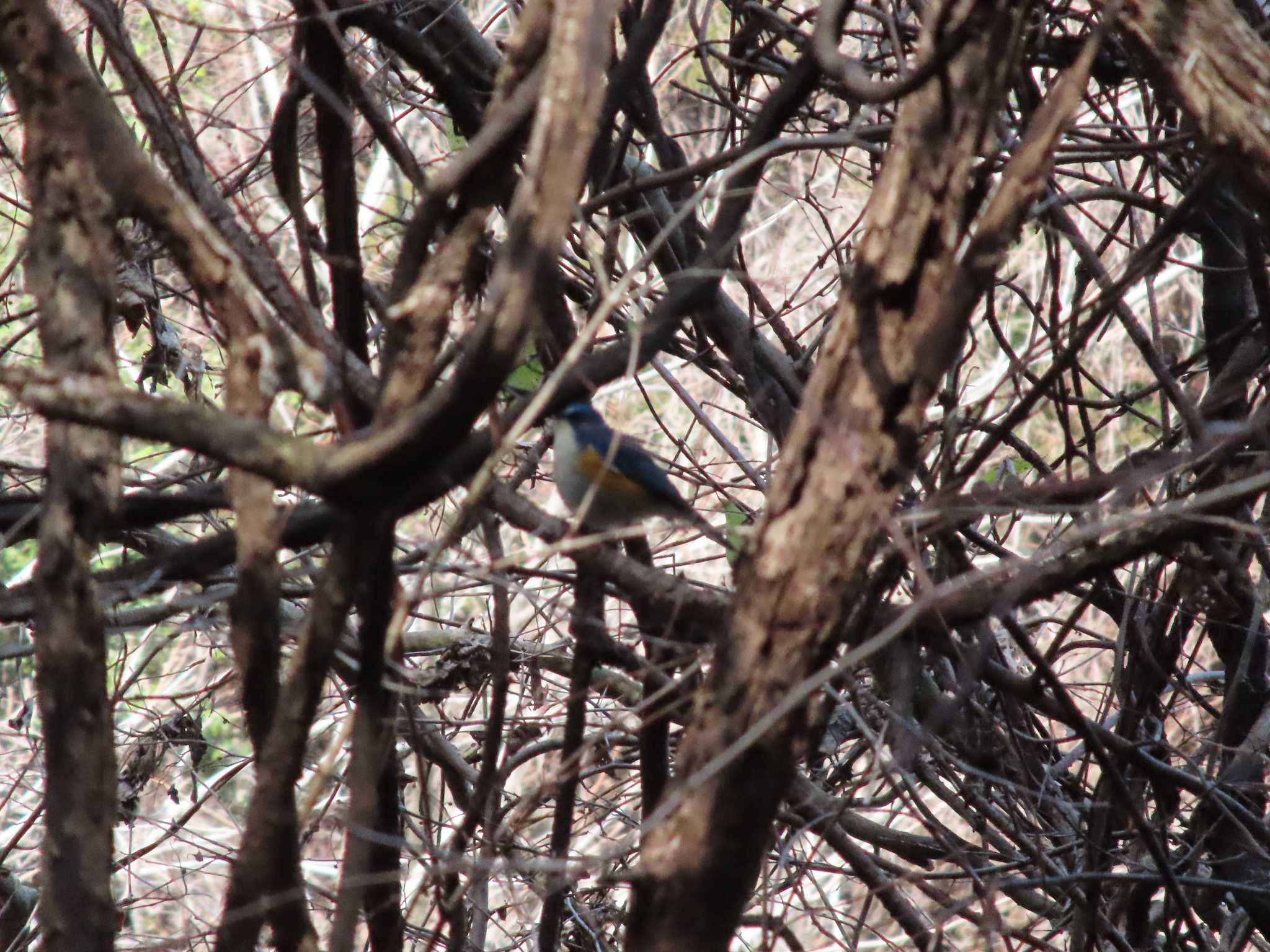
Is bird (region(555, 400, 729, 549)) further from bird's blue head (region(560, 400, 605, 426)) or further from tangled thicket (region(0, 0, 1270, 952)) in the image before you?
tangled thicket (region(0, 0, 1270, 952))

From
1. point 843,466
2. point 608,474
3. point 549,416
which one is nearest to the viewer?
point 843,466

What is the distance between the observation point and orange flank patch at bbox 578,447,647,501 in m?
3.72

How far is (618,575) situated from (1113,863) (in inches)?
83.7

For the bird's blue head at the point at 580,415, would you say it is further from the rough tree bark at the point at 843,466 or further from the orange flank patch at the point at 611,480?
the rough tree bark at the point at 843,466

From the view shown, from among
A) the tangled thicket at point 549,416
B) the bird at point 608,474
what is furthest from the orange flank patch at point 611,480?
the tangled thicket at point 549,416

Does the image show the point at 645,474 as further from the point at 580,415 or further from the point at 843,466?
the point at 843,466

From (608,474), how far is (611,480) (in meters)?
0.05

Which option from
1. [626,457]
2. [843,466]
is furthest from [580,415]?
[843,466]

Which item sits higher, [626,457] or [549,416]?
[626,457]

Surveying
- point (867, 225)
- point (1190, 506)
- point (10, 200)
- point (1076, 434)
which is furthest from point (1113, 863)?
point (1076, 434)

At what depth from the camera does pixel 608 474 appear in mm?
3707

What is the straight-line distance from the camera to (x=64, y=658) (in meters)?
1.74

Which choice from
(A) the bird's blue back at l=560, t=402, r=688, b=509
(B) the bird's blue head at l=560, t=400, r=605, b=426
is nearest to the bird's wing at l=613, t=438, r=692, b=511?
(A) the bird's blue back at l=560, t=402, r=688, b=509

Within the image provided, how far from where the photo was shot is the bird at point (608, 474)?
3.70 metres
